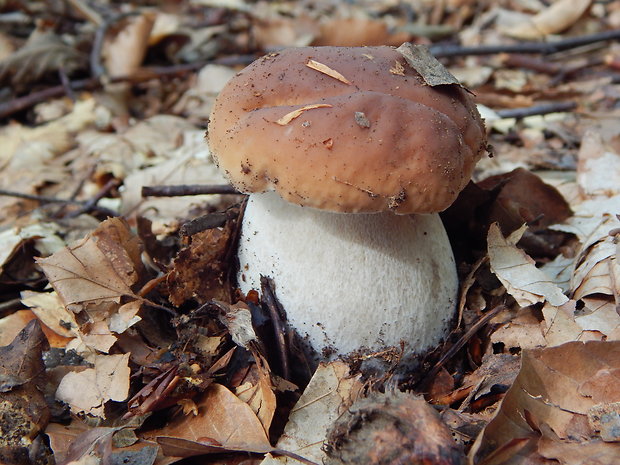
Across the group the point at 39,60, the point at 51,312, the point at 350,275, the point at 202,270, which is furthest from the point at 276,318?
the point at 39,60

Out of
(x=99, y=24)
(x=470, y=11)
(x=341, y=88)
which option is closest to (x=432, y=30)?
(x=470, y=11)

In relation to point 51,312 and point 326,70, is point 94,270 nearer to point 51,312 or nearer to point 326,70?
point 51,312

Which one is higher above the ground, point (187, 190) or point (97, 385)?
point (187, 190)

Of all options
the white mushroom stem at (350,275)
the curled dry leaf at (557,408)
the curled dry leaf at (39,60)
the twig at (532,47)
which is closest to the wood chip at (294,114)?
the white mushroom stem at (350,275)

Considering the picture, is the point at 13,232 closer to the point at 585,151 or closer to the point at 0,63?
the point at 0,63

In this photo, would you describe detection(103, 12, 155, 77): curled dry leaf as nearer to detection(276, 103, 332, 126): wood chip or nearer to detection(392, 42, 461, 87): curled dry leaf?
detection(392, 42, 461, 87): curled dry leaf

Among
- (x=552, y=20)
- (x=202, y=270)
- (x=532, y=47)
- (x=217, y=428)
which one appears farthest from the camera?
(x=552, y=20)

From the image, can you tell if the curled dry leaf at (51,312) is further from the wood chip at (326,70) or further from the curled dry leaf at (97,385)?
the wood chip at (326,70)
